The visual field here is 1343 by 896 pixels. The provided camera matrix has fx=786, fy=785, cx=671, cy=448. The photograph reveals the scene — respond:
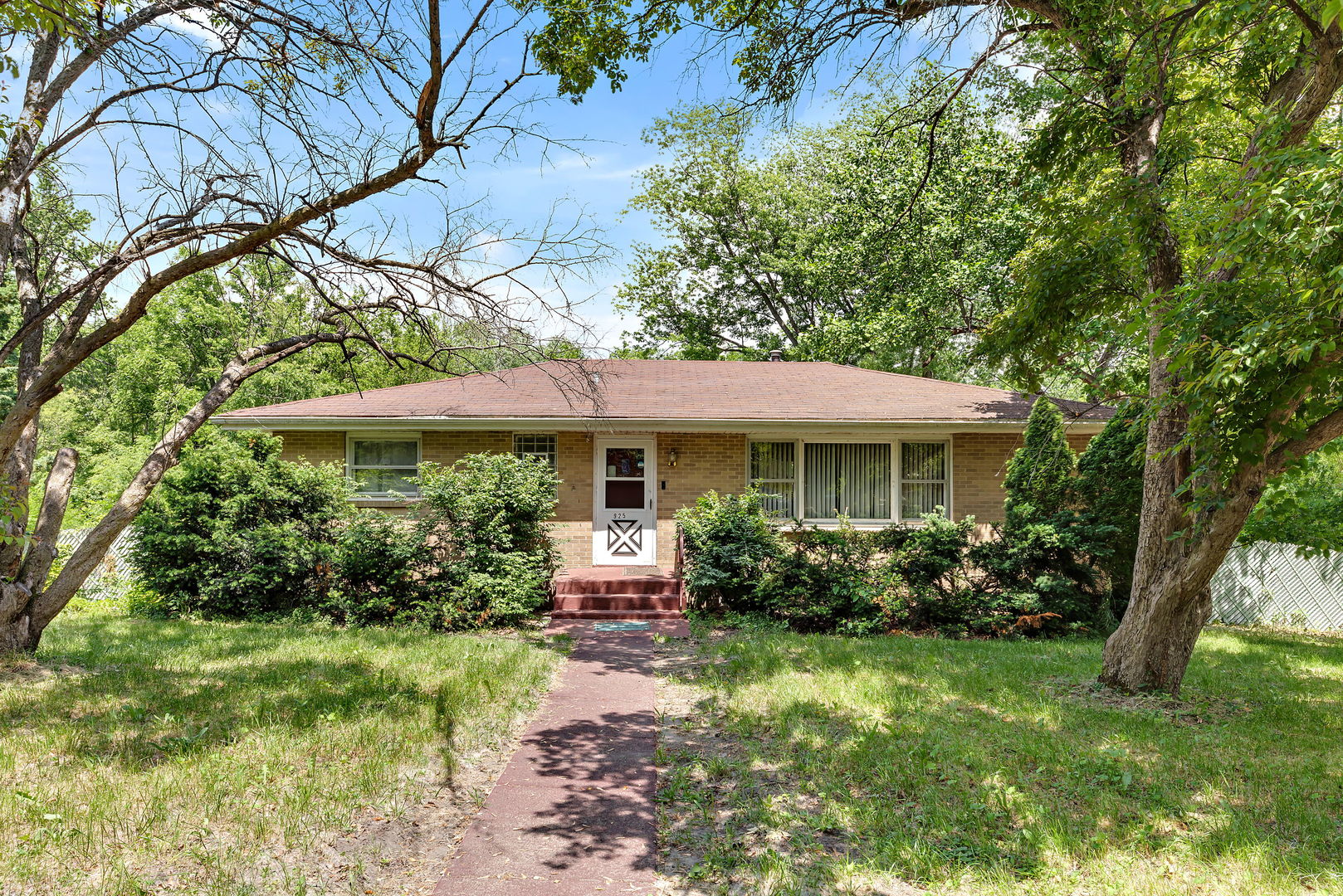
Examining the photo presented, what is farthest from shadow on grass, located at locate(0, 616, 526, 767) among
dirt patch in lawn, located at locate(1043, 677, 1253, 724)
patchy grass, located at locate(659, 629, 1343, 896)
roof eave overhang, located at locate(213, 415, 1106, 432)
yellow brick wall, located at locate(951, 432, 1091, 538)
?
yellow brick wall, located at locate(951, 432, 1091, 538)

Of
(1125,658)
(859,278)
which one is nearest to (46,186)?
(1125,658)

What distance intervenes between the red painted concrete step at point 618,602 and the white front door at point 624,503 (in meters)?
1.94

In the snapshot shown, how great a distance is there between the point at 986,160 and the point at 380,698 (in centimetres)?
1983

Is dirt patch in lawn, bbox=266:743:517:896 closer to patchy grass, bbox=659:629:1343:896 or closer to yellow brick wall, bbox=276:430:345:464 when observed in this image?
patchy grass, bbox=659:629:1343:896

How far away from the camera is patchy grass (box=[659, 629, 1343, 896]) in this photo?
401 centimetres

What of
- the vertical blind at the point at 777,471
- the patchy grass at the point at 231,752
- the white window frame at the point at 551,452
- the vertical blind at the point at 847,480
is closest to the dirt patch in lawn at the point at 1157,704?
the patchy grass at the point at 231,752

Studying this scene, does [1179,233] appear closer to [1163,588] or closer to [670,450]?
[1163,588]

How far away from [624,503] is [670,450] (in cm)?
130

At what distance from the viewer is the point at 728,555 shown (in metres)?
11.8

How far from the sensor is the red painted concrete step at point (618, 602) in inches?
485

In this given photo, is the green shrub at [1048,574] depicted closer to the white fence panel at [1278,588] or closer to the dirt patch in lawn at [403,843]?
the white fence panel at [1278,588]

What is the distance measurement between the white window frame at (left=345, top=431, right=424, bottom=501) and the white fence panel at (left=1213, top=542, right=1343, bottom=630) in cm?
1447

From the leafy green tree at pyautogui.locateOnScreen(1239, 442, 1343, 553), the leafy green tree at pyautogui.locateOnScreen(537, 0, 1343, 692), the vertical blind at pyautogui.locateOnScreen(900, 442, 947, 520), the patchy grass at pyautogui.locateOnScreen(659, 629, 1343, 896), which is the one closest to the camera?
the patchy grass at pyautogui.locateOnScreen(659, 629, 1343, 896)

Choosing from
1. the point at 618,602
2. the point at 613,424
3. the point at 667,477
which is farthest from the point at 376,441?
the point at 618,602
